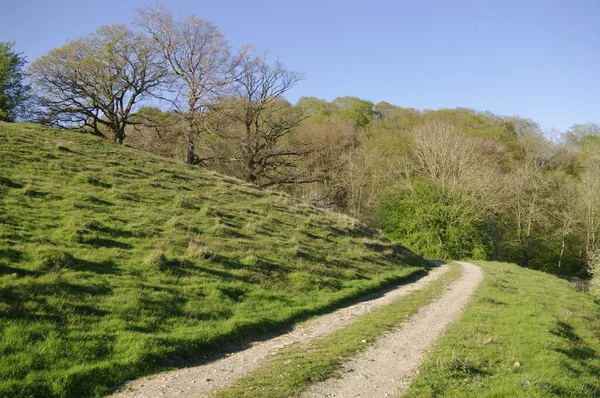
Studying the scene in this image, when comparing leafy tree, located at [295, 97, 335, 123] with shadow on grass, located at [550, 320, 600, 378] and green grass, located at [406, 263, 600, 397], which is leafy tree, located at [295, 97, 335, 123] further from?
shadow on grass, located at [550, 320, 600, 378]

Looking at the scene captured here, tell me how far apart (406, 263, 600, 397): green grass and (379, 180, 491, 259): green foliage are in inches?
866

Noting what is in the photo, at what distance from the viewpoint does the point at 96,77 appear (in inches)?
1363

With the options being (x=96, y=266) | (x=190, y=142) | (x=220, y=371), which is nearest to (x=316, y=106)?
(x=190, y=142)

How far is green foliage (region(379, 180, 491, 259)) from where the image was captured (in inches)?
1499

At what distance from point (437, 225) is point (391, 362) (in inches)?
1282

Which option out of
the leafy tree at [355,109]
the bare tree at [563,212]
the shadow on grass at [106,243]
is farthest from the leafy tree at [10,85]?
the bare tree at [563,212]

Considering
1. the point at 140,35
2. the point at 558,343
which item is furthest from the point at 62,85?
the point at 558,343

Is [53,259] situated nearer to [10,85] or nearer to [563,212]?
[10,85]

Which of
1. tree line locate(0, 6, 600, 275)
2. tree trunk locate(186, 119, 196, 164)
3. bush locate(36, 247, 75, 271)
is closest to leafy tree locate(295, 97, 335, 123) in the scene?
tree line locate(0, 6, 600, 275)

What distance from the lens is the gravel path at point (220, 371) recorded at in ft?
22.5

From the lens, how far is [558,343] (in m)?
10.9

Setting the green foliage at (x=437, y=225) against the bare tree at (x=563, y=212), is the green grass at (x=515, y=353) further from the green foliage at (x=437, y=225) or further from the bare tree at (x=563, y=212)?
the bare tree at (x=563, y=212)

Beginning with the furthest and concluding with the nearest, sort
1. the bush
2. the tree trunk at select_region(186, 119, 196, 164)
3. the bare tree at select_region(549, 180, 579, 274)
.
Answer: the bare tree at select_region(549, 180, 579, 274) < the tree trunk at select_region(186, 119, 196, 164) < the bush

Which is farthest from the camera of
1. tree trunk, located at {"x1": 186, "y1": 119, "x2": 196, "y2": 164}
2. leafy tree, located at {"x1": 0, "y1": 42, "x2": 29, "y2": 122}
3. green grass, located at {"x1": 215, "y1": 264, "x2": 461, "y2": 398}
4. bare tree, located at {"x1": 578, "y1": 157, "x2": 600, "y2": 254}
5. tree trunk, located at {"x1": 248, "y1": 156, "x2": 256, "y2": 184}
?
bare tree, located at {"x1": 578, "y1": 157, "x2": 600, "y2": 254}
